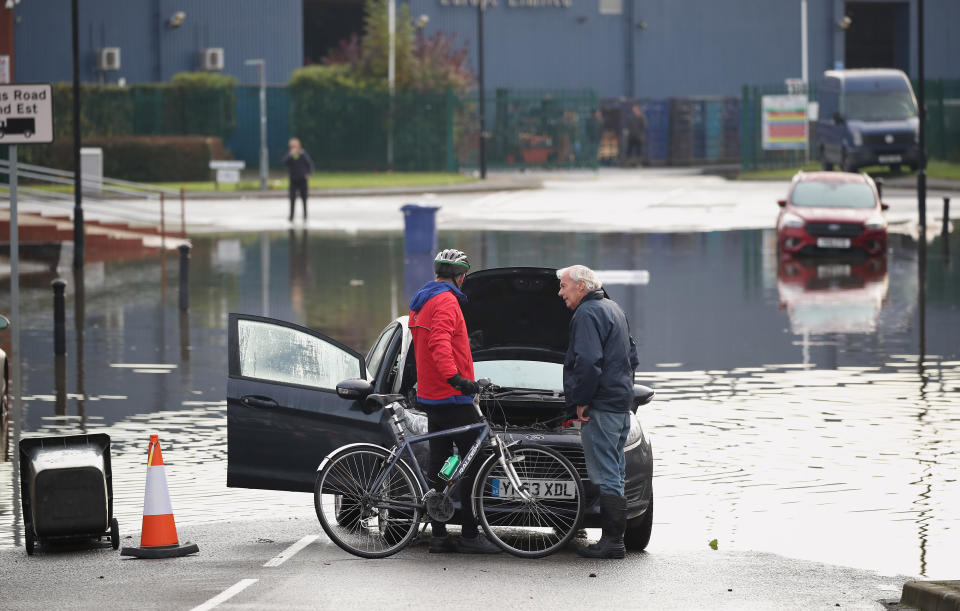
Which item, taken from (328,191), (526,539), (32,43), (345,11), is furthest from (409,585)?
(345,11)

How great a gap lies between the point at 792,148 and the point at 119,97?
2357 centimetres

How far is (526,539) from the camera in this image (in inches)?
375

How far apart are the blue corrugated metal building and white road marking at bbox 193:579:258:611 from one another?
182 ft

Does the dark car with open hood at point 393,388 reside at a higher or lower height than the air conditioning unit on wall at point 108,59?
lower

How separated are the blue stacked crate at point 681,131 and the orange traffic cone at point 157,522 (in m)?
59.4

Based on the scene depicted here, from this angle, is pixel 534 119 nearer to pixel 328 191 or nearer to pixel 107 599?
pixel 328 191

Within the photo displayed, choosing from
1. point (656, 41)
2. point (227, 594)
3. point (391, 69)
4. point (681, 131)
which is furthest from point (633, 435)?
point (656, 41)

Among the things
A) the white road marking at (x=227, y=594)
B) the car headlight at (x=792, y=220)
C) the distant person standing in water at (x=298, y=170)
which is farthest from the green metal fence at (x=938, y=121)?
the white road marking at (x=227, y=594)

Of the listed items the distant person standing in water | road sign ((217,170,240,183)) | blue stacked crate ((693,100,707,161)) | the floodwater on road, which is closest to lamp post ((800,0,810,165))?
blue stacked crate ((693,100,707,161))

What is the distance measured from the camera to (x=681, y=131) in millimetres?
67500

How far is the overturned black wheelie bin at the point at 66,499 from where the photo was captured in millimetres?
9297

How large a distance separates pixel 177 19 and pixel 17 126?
51.3 metres

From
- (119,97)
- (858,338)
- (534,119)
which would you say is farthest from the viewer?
(534,119)

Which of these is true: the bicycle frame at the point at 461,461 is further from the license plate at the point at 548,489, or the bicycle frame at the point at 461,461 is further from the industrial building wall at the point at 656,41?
the industrial building wall at the point at 656,41
